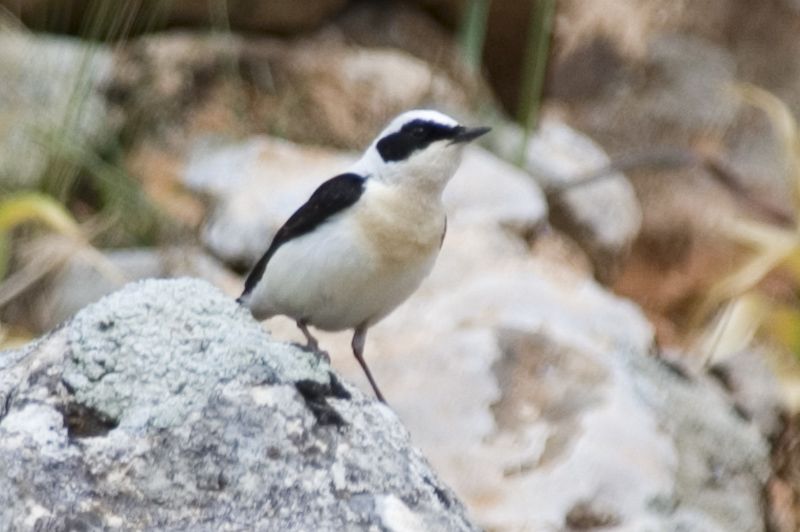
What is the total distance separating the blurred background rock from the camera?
465cm

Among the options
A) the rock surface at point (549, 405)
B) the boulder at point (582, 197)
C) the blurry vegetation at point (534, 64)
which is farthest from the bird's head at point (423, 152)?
the boulder at point (582, 197)

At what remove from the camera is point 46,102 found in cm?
698

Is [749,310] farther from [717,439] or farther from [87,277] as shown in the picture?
[87,277]

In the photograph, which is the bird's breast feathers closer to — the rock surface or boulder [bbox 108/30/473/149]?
the rock surface

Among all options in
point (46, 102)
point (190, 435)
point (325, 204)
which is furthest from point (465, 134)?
point (46, 102)

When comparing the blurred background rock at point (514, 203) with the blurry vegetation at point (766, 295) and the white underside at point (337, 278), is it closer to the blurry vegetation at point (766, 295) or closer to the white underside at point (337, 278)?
the blurry vegetation at point (766, 295)

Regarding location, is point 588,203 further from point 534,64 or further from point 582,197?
point 534,64

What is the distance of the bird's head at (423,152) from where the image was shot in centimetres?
422

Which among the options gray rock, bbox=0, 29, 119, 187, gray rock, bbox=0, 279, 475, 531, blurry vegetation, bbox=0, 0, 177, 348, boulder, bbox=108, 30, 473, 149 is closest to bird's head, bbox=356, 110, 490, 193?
gray rock, bbox=0, 279, 475, 531

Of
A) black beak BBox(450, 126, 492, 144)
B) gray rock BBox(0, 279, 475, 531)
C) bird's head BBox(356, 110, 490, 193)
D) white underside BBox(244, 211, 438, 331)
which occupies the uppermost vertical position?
gray rock BBox(0, 279, 475, 531)

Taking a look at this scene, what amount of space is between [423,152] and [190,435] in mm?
1879

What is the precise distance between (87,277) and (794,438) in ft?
8.95

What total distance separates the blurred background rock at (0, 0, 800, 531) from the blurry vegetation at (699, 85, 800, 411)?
0.02 m

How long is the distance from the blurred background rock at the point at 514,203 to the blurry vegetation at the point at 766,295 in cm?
2
